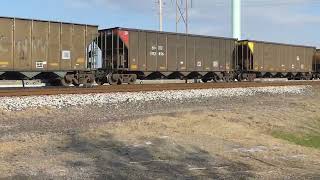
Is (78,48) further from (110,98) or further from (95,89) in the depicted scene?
(110,98)

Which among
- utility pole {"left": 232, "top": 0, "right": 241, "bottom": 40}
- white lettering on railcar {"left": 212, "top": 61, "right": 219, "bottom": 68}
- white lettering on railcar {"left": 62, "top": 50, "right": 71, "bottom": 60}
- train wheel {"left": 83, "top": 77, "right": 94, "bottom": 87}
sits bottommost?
train wheel {"left": 83, "top": 77, "right": 94, "bottom": 87}

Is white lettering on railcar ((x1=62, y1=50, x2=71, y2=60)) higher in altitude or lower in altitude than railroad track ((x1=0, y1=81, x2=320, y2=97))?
higher

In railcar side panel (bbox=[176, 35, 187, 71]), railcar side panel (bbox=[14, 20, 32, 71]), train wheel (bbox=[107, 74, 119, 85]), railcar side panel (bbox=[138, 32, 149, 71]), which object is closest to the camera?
railcar side panel (bbox=[14, 20, 32, 71])

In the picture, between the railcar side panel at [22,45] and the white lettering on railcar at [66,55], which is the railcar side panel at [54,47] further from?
the railcar side panel at [22,45]

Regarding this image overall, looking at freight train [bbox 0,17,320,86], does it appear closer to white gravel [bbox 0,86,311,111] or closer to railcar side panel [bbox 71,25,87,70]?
railcar side panel [bbox 71,25,87,70]

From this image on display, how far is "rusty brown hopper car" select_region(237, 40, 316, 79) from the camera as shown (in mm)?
38562

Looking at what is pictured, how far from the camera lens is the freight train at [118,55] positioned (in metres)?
23.1

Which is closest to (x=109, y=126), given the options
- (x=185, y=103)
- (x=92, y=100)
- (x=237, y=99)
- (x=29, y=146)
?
(x=29, y=146)

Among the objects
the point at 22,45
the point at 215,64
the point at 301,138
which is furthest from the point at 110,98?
the point at 215,64

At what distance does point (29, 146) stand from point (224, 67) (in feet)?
90.7

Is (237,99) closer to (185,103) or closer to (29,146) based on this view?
(185,103)

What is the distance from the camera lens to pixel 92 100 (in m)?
18.7

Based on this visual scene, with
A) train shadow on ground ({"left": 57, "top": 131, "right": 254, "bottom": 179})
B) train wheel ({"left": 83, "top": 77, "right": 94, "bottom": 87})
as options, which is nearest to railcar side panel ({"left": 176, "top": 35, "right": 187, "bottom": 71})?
train wheel ({"left": 83, "top": 77, "right": 94, "bottom": 87})

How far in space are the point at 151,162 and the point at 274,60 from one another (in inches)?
1377
